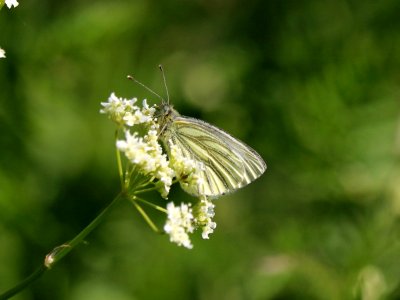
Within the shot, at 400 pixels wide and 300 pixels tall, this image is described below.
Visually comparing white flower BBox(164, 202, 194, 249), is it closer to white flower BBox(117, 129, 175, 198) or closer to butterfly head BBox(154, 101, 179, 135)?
white flower BBox(117, 129, 175, 198)

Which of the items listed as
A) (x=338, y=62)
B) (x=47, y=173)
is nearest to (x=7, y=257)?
(x=47, y=173)

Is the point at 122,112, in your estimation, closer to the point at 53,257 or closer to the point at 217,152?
the point at 53,257

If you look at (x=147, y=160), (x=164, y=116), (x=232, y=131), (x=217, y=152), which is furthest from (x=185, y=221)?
(x=232, y=131)

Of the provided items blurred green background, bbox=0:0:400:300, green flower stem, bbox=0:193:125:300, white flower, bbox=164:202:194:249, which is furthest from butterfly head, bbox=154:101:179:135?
blurred green background, bbox=0:0:400:300

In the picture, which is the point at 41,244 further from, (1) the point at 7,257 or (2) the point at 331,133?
(2) the point at 331,133

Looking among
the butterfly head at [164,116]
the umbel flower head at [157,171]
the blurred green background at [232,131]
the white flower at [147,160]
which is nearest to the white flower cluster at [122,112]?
the umbel flower head at [157,171]

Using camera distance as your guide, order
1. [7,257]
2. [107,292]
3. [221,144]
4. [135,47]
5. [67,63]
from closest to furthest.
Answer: [221,144], [7,257], [107,292], [67,63], [135,47]
